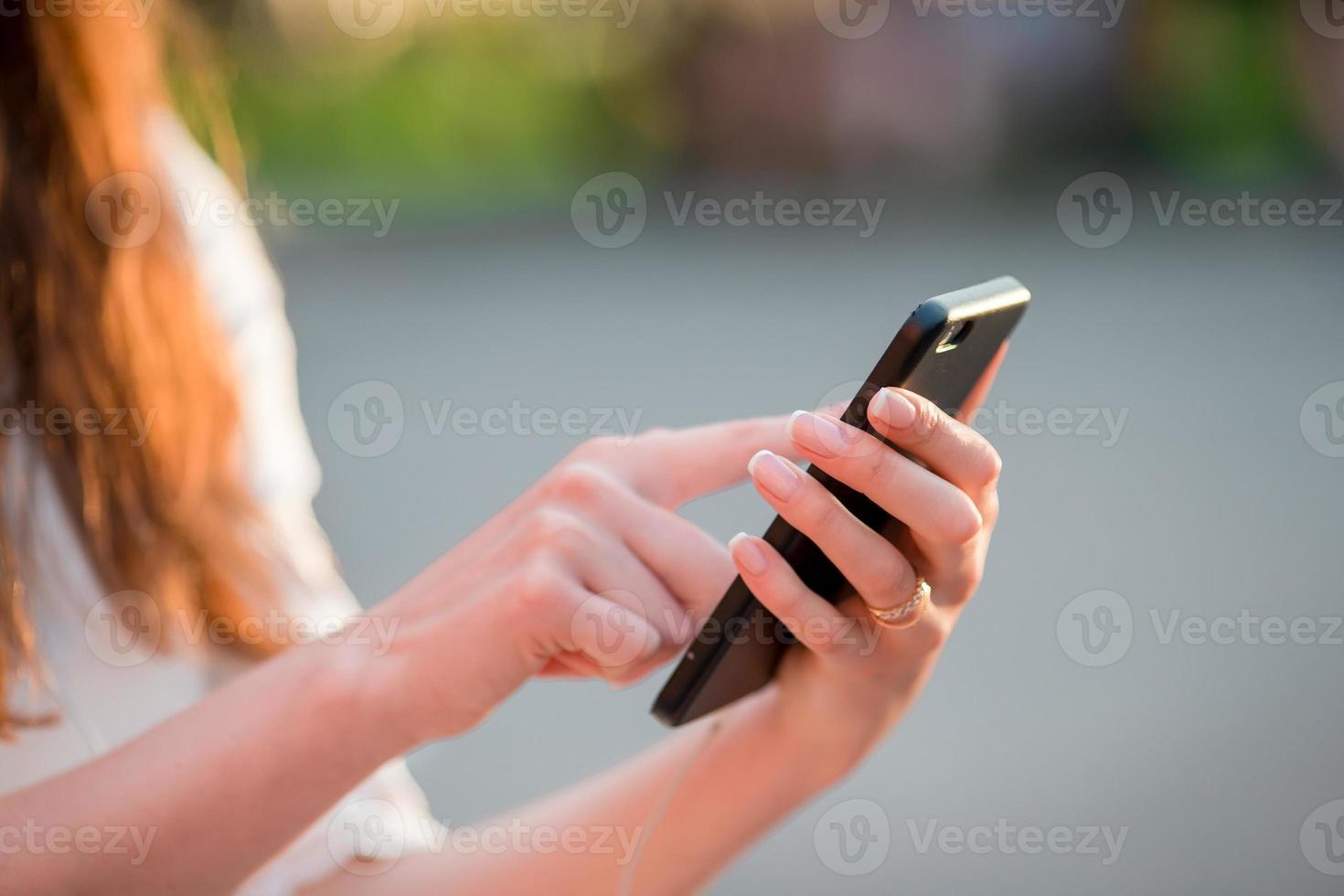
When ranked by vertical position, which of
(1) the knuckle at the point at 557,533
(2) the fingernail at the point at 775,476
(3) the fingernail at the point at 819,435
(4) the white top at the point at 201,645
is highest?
(3) the fingernail at the point at 819,435

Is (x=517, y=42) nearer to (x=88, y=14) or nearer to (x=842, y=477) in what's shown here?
(x=88, y=14)

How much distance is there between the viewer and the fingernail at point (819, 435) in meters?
0.89

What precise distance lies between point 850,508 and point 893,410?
192mm

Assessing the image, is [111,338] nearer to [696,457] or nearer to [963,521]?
[696,457]

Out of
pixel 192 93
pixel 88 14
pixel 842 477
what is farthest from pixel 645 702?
pixel 842 477

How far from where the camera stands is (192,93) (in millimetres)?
1715

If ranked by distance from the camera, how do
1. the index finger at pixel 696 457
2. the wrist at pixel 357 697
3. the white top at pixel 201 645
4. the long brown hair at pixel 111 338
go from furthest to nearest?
1. the long brown hair at pixel 111 338
2. the white top at pixel 201 645
3. the index finger at pixel 696 457
4. the wrist at pixel 357 697

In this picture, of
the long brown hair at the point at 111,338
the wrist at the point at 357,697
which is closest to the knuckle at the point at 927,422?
the wrist at the point at 357,697

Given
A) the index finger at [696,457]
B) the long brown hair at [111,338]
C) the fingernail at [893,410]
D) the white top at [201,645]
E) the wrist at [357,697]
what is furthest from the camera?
the long brown hair at [111,338]

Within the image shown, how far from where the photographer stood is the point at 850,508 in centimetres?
104

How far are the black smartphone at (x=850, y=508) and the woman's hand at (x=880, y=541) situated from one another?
28 millimetres

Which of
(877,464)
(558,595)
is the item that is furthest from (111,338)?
(877,464)

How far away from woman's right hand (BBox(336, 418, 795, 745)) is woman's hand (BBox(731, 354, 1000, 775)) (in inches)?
4.4

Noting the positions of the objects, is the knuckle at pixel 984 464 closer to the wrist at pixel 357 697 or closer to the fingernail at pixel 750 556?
the fingernail at pixel 750 556
